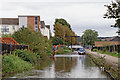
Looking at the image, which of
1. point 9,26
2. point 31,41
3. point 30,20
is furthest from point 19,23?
point 31,41

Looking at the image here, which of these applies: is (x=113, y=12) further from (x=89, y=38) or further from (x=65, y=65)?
(x=89, y=38)

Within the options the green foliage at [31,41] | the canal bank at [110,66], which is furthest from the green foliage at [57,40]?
the canal bank at [110,66]

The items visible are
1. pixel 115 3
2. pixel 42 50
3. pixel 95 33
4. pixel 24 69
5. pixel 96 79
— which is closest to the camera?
pixel 96 79

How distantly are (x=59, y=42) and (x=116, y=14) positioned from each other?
3149 inches

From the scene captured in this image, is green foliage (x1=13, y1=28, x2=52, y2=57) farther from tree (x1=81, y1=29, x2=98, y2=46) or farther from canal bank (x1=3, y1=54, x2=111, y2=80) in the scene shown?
tree (x1=81, y1=29, x2=98, y2=46)

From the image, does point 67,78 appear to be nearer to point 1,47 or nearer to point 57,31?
point 1,47

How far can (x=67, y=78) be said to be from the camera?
47.6 feet

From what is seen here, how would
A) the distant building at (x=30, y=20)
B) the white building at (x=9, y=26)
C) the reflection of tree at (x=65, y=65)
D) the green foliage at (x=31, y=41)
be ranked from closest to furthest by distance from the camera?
the reflection of tree at (x=65, y=65)
the green foliage at (x=31, y=41)
the distant building at (x=30, y=20)
the white building at (x=9, y=26)

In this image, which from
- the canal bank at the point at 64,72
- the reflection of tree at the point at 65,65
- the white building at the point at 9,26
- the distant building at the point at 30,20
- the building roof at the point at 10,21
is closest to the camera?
the canal bank at the point at 64,72

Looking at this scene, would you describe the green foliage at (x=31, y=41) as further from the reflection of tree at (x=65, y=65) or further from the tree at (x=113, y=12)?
the tree at (x=113, y=12)

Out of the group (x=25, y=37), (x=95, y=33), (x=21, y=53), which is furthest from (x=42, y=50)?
(x=95, y=33)

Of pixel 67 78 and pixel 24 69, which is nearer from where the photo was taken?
pixel 67 78

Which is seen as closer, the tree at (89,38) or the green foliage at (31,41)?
the green foliage at (31,41)

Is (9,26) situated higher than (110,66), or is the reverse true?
(9,26)
